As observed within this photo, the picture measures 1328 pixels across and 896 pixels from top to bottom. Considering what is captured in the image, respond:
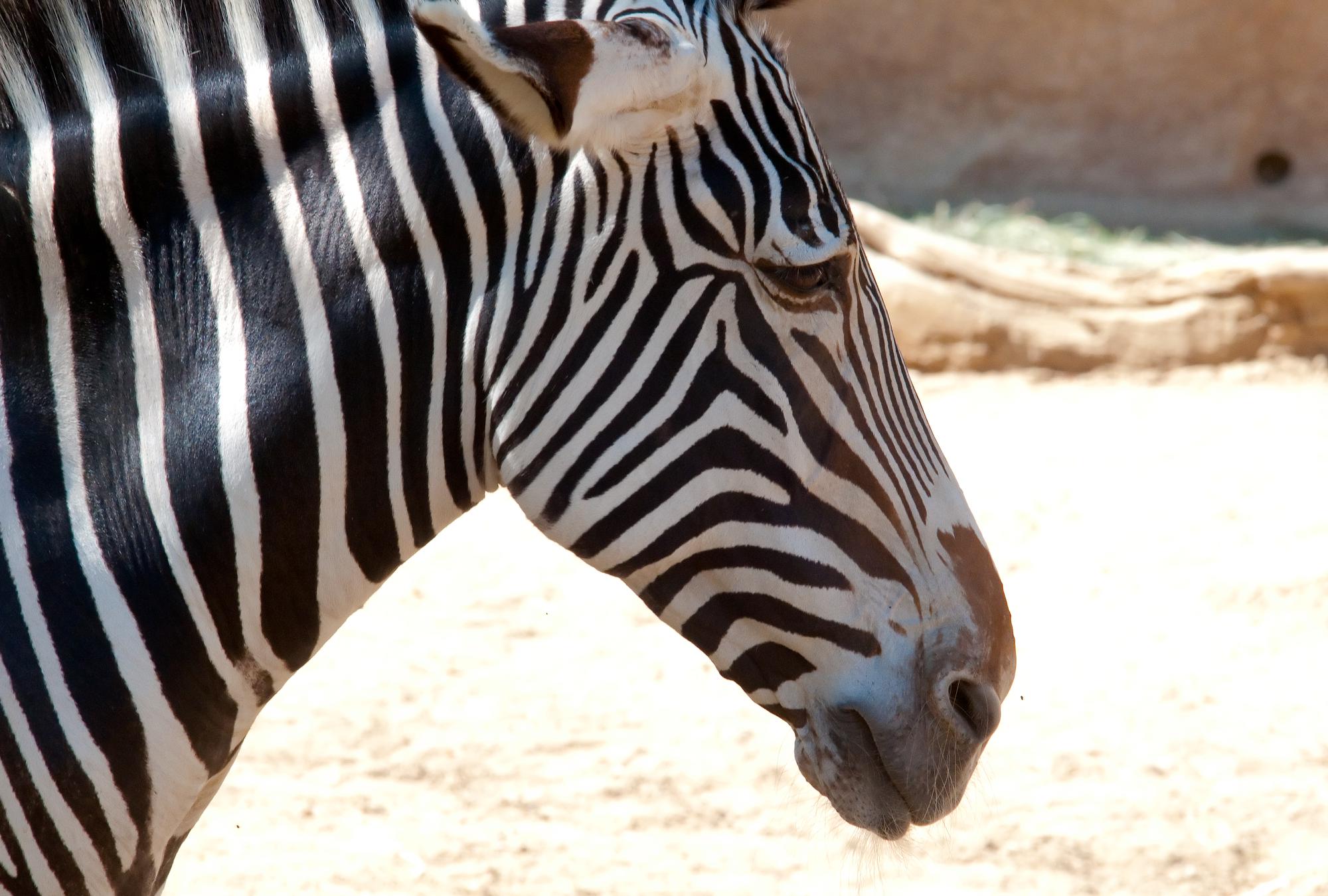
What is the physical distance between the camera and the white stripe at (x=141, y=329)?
159cm

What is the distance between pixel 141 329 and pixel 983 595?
117 centimetres

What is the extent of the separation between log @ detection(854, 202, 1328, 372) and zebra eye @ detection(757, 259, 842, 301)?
5.99 metres

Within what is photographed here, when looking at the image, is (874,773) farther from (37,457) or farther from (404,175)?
(37,457)

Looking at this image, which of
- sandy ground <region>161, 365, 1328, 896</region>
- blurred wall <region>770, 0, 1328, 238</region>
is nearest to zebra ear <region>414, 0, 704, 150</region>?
sandy ground <region>161, 365, 1328, 896</region>

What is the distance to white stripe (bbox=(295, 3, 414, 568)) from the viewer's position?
1.61 metres

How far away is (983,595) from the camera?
1.76 m

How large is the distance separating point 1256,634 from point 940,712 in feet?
12.2

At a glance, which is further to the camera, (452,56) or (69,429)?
(69,429)

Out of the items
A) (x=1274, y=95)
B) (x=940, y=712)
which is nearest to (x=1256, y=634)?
(x=940, y=712)

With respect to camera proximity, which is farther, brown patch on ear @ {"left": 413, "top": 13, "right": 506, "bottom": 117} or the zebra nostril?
the zebra nostril

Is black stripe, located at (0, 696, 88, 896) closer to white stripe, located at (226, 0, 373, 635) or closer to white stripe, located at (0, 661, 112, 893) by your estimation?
white stripe, located at (0, 661, 112, 893)

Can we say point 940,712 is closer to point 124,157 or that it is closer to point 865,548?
point 865,548

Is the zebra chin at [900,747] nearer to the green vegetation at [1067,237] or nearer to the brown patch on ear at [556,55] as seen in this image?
the brown patch on ear at [556,55]

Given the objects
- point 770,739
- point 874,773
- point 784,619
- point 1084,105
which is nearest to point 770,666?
point 784,619
